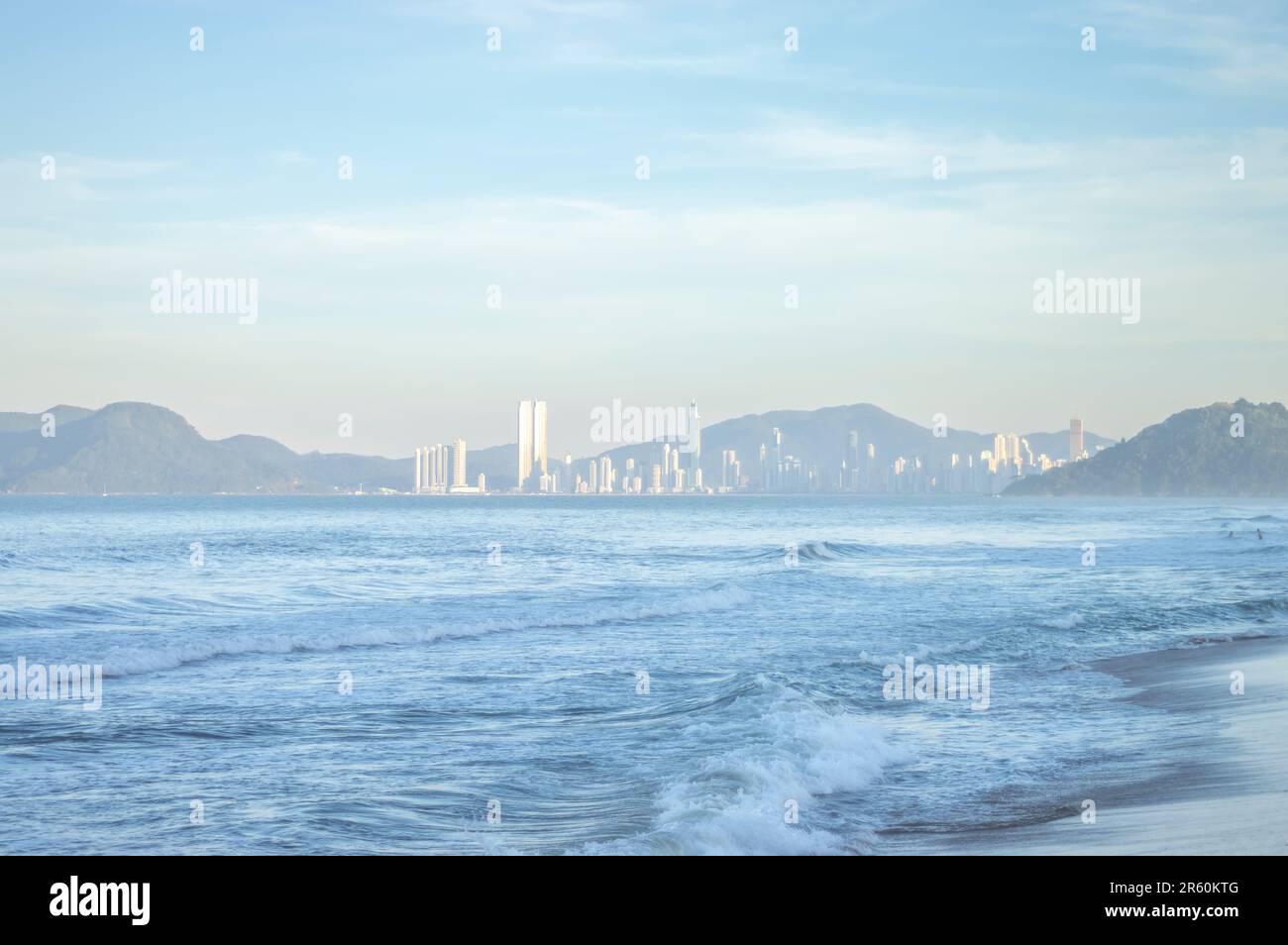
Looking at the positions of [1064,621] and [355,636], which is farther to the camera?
[1064,621]

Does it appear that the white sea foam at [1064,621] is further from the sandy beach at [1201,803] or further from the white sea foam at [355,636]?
the sandy beach at [1201,803]

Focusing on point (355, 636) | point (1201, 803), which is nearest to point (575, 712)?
point (1201, 803)

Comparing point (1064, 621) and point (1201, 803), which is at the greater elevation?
point (1201, 803)

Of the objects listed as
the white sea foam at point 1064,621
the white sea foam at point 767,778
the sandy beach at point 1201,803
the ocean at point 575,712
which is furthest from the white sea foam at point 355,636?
the sandy beach at point 1201,803

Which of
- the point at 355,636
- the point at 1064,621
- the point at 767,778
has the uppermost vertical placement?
the point at 767,778

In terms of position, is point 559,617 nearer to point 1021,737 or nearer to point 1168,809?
point 1021,737

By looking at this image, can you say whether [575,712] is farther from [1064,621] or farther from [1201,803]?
[1064,621]

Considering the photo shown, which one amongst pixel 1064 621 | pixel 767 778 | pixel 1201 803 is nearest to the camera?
pixel 1201 803
